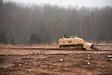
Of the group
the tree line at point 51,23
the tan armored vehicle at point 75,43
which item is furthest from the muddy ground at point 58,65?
the tree line at point 51,23

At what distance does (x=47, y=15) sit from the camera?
80.9 m

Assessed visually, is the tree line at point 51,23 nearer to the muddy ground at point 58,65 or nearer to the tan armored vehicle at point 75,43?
the tan armored vehicle at point 75,43

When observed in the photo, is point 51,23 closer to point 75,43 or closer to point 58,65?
point 75,43

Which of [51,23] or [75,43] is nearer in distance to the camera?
[75,43]

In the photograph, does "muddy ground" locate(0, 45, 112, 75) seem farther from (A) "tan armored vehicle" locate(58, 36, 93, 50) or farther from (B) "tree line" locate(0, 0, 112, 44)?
(B) "tree line" locate(0, 0, 112, 44)

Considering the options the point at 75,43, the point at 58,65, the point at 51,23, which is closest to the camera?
the point at 58,65

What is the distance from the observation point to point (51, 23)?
73062mm

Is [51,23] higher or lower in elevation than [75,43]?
higher

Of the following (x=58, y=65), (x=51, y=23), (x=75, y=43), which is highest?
(x=51, y=23)

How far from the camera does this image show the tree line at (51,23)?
2514 inches

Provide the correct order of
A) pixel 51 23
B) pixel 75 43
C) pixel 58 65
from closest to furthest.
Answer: pixel 58 65, pixel 75 43, pixel 51 23

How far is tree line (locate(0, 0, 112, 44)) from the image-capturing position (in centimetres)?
6384

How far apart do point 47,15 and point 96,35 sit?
24.8m

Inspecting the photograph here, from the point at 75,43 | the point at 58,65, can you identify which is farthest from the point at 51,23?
the point at 58,65
